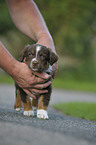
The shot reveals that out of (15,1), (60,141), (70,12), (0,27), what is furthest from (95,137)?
(70,12)

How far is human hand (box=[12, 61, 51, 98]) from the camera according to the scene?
4273 millimetres

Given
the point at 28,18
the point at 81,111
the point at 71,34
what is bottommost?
the point at 71,34

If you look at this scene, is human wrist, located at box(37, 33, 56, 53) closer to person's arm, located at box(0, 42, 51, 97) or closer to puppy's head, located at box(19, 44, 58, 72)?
puppy's head, located at box(19, 44, 58, 72)

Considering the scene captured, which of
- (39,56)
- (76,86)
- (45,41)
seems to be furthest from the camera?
(76,86)

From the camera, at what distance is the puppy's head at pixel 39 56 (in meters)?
4.67

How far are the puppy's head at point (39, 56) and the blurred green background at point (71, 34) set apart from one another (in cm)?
1915

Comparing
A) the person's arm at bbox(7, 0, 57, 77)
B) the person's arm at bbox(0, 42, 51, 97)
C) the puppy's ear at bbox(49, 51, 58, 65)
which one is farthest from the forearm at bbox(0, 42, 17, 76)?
the person's arm at bbox(7, 0, 57, 77)

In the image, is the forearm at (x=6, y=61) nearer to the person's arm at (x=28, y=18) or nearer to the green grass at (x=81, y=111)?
the person's arm at (x=28, y=18)

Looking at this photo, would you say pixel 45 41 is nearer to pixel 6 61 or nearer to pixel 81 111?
pixel 6 61

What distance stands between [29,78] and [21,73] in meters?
0.13

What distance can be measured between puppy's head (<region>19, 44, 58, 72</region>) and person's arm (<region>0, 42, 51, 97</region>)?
0.26 metres

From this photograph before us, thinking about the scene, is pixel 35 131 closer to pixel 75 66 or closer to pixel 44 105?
pixel 44 105

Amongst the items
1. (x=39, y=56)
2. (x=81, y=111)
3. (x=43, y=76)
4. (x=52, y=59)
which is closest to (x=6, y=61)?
(x=43, y=76)

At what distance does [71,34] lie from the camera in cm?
2698
